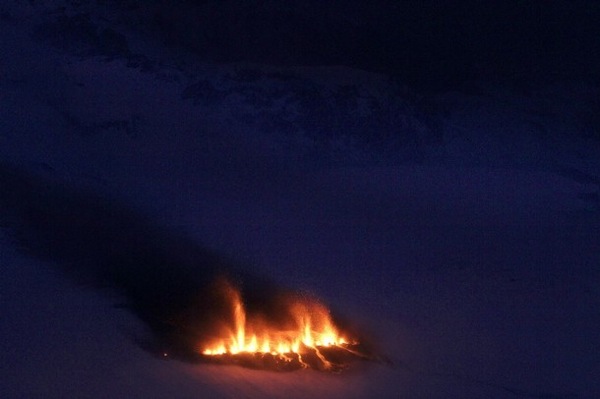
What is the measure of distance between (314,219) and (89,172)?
116 inches

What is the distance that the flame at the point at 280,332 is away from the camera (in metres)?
5.47

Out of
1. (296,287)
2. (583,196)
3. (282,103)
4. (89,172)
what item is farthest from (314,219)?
(583,196)

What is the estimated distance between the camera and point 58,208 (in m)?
7.34

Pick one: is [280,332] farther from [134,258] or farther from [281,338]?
[134,258]

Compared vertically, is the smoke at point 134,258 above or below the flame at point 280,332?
above

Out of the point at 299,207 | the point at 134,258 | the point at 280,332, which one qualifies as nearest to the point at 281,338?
the point at 280,332

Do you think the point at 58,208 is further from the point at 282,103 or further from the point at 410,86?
the point at 410,86

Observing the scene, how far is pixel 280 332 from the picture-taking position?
582cm

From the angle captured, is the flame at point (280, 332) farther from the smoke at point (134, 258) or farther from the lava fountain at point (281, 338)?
the smoke at point (134, 258)

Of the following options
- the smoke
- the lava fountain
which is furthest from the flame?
the smoke

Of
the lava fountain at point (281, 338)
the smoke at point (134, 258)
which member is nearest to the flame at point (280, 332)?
the lava fountain at point (281, 338)

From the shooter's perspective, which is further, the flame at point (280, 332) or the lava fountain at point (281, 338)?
the flame at point (280, 332)

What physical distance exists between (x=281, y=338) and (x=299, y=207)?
278 centimetres

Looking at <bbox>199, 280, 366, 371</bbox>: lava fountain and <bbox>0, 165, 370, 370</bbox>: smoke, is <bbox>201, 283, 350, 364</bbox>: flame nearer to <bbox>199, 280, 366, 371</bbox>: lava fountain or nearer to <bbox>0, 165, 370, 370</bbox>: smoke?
<bbox>199, 280, 366, 371</bbox>: lava fountain
